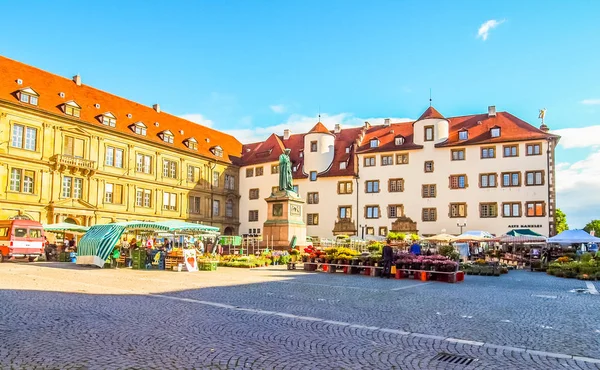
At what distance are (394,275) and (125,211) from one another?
35.2 m

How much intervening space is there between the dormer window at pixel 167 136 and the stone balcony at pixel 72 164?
31.6 feet

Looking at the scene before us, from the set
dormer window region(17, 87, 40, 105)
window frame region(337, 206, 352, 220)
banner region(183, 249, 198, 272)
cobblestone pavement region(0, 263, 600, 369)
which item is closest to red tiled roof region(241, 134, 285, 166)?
window frame region(337, 206, 352, 220)

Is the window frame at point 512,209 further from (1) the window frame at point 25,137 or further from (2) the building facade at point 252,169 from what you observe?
(1) the window frame at point 25,137

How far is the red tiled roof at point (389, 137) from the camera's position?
2143 inches

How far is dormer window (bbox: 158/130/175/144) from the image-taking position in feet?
184

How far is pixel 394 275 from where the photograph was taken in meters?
22.8

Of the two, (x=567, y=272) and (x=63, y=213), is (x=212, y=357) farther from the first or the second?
(x=63, y=213)

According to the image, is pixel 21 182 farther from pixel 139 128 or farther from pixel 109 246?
pixel 109 246

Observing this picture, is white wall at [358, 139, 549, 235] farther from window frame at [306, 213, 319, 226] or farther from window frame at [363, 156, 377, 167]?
window frame at [306, 213, 319, 226]

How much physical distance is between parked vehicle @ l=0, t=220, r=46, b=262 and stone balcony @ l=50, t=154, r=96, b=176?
1124 cm

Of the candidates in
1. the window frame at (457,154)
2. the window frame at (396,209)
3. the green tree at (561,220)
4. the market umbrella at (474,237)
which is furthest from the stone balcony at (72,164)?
the green tree at (561,220)

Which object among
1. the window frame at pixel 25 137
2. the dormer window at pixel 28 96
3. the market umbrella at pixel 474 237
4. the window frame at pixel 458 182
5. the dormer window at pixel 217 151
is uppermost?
the dormer window at pixel 28 96

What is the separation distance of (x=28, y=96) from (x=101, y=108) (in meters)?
8.66

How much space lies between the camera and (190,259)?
83.1ft
